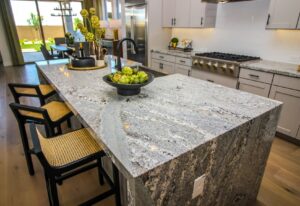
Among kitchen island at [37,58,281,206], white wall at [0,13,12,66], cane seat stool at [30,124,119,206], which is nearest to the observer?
kitchen island at [37,58,281,206]

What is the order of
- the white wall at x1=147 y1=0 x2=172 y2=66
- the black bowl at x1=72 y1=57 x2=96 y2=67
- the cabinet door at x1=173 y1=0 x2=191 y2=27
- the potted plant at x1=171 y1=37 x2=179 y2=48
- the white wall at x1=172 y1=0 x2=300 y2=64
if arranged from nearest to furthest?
the black bowl at x1=72 y1=57 x2=96 y2=67
the white wall at x1=172 y1=0 x2=300 y2=64
the cabinet door at x1=173 y1=0 x2=191 y2=27
the white wall at x1=147 y1=0 x2=172 y2=66
the potted plant at x1=171 y1=37 x2=179 y2=48

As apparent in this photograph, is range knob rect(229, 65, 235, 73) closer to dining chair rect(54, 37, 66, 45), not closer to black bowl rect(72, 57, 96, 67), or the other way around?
black bowl rect(72, 57, 96, 67)

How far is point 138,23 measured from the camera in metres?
4.49

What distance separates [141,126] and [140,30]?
388 centimetres

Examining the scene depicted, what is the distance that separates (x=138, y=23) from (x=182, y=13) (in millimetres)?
1029

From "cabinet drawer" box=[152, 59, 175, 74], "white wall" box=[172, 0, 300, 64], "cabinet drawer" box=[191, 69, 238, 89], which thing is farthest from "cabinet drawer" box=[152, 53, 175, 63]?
"white wall" box=[172, 0, 300, 64]

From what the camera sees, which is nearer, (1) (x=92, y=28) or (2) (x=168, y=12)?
(1) (x=92, y=28)

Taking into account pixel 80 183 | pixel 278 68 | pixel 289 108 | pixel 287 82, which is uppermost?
pixel 278 68

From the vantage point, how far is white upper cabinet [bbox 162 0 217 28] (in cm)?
363

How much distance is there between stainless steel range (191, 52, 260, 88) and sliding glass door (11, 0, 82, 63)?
17.1 ft

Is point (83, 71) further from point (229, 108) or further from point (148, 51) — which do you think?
point (148, 51)

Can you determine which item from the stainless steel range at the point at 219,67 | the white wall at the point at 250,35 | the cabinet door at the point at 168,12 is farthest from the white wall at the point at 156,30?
the stainless steel range at the point at 219,67

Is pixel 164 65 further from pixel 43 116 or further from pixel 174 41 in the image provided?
pixel 43 116

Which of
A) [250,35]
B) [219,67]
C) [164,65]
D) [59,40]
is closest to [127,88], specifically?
[219,67]
